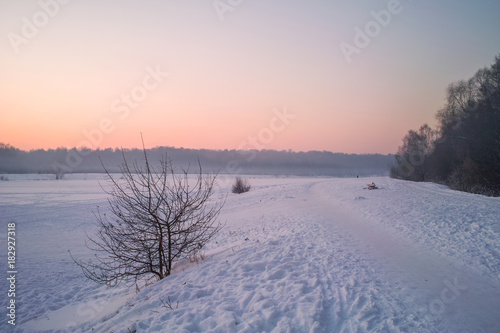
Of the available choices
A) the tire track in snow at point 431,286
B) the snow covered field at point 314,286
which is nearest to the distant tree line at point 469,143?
the snow covered field at point 314,286

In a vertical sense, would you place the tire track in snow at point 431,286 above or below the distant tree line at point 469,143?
below

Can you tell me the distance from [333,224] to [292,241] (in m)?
3.44

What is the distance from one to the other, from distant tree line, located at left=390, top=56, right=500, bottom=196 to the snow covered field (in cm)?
1287

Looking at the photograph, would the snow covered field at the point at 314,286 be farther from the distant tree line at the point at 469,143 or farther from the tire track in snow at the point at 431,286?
the distant tree line at the point at 469,143

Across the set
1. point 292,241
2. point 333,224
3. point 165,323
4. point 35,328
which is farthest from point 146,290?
point 333,224

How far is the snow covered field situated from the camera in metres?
3.99

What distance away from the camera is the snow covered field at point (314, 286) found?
13.1 feet

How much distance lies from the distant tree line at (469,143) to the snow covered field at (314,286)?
42.2ft

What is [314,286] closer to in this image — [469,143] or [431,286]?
[431,286]

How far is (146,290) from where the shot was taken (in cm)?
584

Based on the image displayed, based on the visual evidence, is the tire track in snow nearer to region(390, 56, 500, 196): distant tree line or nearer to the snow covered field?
the snow covered field

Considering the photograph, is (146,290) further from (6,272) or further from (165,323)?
(6,272)

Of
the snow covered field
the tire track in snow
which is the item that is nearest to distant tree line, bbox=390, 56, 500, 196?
the snow covered field

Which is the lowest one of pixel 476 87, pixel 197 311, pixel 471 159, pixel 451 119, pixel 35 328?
pixel 35 328
